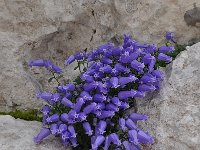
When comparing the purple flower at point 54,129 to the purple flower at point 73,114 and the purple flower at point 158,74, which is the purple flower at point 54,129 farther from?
the purple flower at point 158,74

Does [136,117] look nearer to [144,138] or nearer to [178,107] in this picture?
[144,138]

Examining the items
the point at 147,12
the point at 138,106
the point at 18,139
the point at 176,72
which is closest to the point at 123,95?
the point at 138,106

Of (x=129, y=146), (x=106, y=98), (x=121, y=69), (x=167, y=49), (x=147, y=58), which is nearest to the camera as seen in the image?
(x=129, y=146)

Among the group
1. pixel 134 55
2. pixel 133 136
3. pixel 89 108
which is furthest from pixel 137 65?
pixel 133 136

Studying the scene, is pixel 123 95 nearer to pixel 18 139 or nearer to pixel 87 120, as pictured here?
pixel 87 120

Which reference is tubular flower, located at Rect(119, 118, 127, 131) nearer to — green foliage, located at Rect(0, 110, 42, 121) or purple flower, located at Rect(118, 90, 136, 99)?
purple flower, located at Rect(118, 90, 136, 99)

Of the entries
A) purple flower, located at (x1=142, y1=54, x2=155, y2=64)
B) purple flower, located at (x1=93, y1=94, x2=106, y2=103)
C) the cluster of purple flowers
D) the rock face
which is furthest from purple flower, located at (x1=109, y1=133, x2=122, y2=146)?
the rock face
